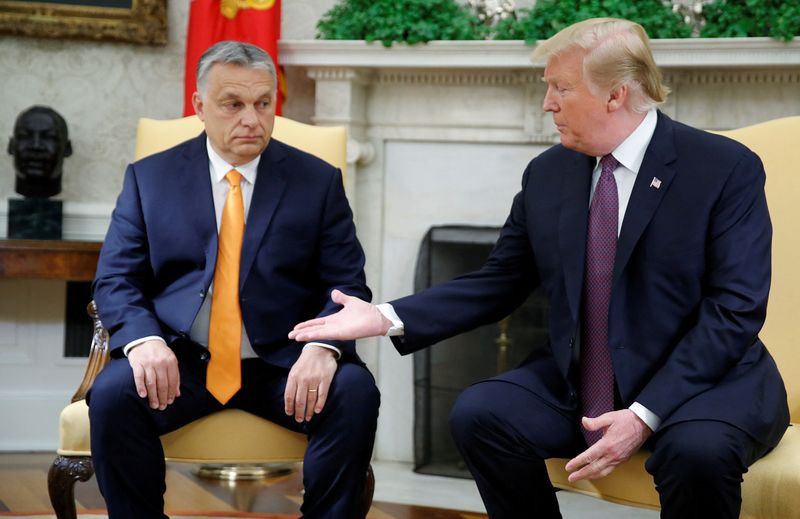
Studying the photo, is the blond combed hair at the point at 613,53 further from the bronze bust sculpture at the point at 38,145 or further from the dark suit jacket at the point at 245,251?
the bronze bust sculpture at the point at 38,145

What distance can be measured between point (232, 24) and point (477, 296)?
203 centimetres

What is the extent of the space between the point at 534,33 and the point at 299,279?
5.24 feet

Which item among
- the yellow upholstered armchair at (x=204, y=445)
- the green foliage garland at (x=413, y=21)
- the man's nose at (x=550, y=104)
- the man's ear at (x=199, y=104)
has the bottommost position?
the yellow upholstered armchair at (x=204, y=445)

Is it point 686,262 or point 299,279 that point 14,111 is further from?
point 686,262

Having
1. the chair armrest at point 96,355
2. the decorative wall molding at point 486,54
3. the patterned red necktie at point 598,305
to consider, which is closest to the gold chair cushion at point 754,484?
the patterned red necktie at point 598,305

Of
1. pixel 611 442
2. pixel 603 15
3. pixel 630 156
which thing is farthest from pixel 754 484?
pixel 603 15

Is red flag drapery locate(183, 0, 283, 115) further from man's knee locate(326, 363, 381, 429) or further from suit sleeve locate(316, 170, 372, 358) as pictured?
man's knee locate(326, 363, 381, 429)

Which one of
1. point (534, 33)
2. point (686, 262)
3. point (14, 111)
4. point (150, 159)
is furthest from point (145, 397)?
point (14, 111)

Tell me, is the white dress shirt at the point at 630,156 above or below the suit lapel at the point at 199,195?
above

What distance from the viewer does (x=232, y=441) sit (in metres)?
2.57

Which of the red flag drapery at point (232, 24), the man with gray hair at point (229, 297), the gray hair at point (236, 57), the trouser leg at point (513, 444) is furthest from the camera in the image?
the red flag drapery at point (232, 24)

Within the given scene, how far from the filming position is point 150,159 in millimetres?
2857

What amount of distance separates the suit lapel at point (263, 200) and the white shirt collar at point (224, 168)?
2 cm

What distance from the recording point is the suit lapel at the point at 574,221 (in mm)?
2332
